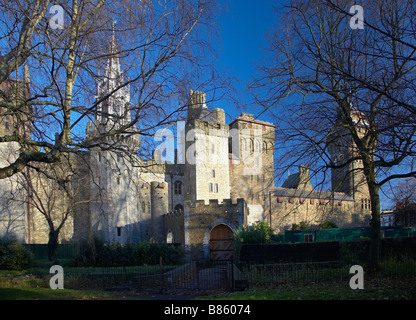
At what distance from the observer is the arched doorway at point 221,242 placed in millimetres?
30156

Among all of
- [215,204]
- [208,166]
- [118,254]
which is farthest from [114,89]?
[208,166]

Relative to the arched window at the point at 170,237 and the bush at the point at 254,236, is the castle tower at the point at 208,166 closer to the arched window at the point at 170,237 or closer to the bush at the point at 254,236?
the arched window at the point at 170,237

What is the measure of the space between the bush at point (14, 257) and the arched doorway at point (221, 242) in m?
14.1

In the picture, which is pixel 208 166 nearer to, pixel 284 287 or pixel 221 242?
pixel 221 242

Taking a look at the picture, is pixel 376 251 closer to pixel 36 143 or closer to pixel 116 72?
pixel 116 72

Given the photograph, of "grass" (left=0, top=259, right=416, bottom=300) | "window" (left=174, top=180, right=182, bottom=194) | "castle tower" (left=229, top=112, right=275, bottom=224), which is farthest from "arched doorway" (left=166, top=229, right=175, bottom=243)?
"grass" (left=0, top=259, right=416, bottom=300)

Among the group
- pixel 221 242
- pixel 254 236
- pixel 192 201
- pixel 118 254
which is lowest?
pixel 221 242

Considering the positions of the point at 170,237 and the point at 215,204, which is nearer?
the point at 215,204

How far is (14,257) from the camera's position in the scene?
19.8 metres

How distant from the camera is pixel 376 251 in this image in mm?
12938

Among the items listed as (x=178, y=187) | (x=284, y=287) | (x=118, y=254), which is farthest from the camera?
(x=178, y=187)

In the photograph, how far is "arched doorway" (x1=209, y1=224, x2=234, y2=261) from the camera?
1187 inches

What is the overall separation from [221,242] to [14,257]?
50.2 ft

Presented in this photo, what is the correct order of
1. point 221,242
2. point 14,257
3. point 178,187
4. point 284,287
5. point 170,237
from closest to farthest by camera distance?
point 284,287, point 14,257, point 221,242, point 170,237, point 178,187
